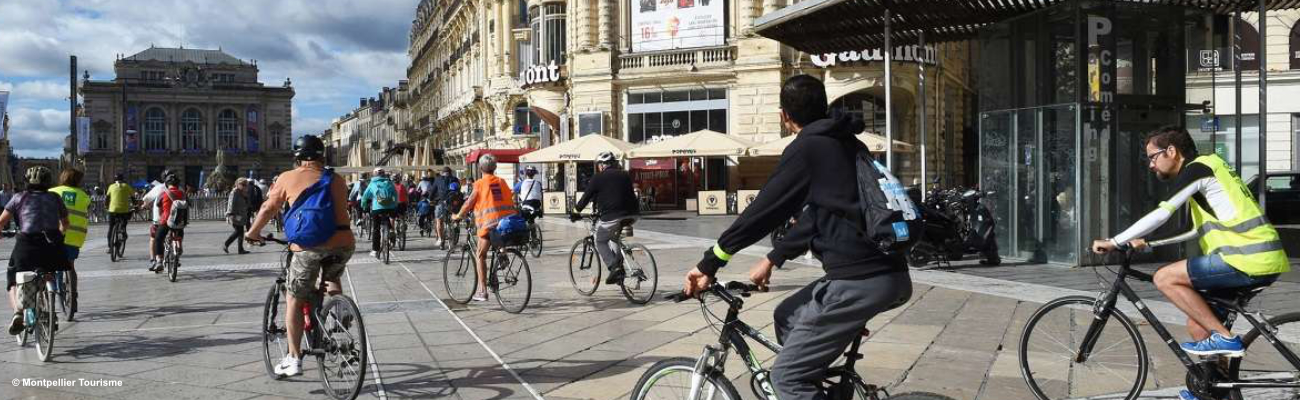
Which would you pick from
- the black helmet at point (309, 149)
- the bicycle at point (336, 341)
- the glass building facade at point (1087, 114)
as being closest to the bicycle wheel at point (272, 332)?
the bicycle at point (336, 341)

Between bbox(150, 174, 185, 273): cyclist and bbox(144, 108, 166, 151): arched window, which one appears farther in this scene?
bbox(144, 108, 166, 151): arched window

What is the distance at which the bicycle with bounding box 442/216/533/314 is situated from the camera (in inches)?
340

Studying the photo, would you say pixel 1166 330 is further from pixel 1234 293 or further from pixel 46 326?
pixel 46 326

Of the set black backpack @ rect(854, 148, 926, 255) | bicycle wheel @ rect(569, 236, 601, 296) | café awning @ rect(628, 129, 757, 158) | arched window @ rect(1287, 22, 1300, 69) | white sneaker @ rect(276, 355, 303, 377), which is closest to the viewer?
black backpack @ rect(854, 148, 926, 255)

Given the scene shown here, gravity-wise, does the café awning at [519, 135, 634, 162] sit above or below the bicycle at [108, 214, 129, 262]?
above

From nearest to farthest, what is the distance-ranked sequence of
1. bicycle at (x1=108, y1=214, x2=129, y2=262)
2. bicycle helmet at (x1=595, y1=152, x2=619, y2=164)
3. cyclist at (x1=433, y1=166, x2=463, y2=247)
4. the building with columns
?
bicycle helmet at (x1=595, y1=152, x2=619, y2=164) → bicycle at (x1=108, y1=214, x2=129, y2=262) → cyclist at (x1=433, y1=166, x2=463, y2=247) → the building with columns

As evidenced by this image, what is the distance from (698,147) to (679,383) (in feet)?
71.9

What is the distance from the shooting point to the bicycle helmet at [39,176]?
7398mm

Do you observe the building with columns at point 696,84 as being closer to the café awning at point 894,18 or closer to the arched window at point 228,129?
the café awning at point 894,18

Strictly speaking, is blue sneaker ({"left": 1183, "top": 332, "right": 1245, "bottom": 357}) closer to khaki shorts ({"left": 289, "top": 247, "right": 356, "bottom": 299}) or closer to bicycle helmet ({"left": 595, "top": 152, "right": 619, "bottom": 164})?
khaki shorts ({"left": 289, "top": 247, "right": 356, "bottom": 299})

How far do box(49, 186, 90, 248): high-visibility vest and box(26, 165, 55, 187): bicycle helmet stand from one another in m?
→ 0.44

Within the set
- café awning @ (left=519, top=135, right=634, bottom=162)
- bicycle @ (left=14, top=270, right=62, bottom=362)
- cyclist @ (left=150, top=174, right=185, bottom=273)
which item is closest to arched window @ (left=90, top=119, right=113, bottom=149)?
café awning @ (left=519, top=135, right=634, bottom=162)

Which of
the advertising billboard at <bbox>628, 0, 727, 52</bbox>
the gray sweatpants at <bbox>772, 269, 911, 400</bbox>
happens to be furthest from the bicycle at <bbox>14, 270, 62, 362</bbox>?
the advertising billboard at <bbox>628, 0, 727, 52</bbox>

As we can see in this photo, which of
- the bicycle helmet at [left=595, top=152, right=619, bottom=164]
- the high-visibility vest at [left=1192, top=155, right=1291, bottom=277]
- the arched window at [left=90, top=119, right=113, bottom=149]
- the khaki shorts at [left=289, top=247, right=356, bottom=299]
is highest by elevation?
the arched window at [left=90, top=119, right=113, bottom=149]
